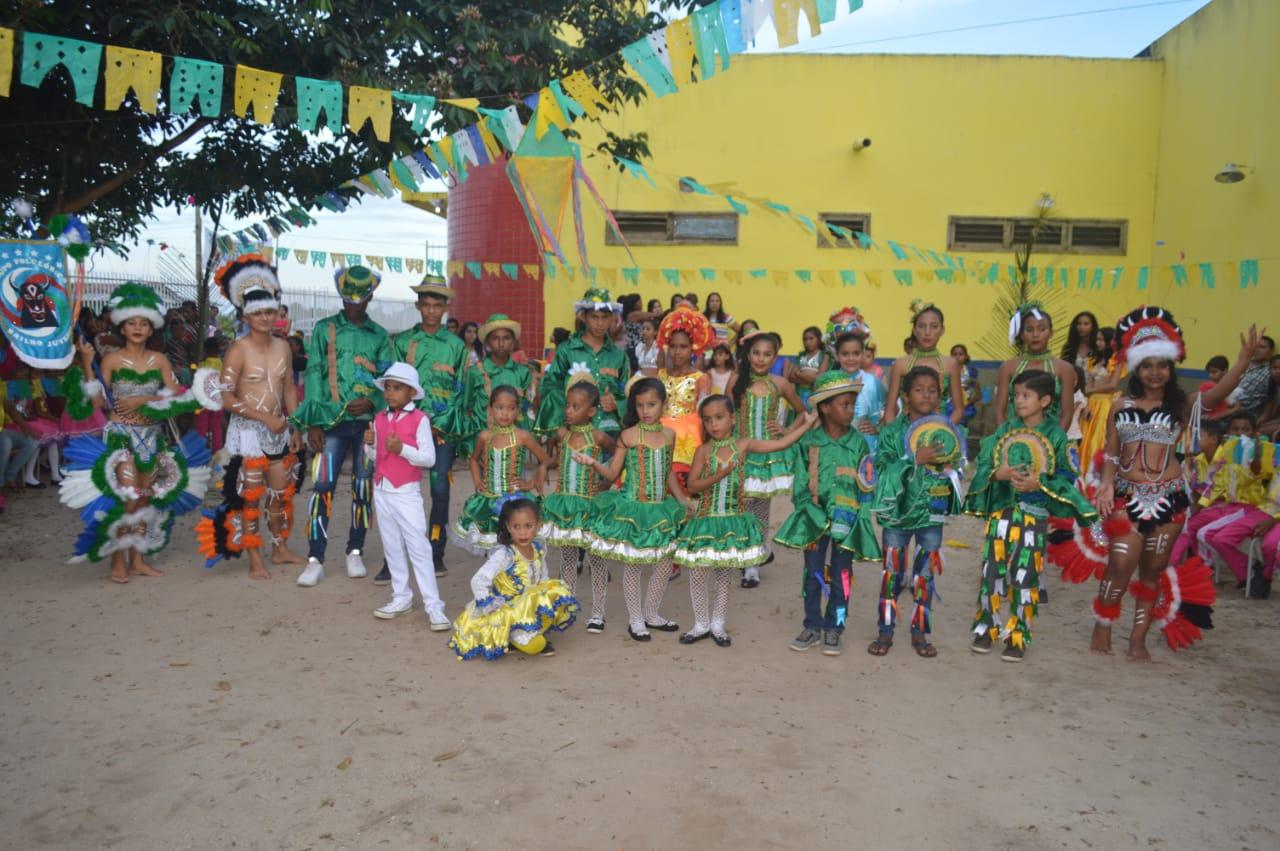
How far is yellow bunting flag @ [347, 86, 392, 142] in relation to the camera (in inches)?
299

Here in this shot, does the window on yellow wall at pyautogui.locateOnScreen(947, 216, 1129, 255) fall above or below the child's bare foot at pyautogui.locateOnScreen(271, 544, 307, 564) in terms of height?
above

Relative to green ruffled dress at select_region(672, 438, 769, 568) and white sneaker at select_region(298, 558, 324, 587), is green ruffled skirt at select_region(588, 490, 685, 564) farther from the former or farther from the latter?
white sneaker at select_region(298, 558, 324, 587)

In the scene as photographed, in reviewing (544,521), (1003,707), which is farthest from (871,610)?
(544,521)

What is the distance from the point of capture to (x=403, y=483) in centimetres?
605

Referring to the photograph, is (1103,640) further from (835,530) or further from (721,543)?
(721,543)

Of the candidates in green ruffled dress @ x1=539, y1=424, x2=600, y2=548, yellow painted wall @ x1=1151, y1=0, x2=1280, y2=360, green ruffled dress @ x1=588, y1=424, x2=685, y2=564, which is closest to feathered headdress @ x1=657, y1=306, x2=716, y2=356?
green ruffled dress @ x1=539, y1=424, x2=600, y2=548

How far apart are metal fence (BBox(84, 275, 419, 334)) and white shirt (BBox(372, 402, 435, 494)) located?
10374 mm

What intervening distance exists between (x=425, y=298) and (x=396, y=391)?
1295 mm

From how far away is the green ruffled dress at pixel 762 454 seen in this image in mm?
6914

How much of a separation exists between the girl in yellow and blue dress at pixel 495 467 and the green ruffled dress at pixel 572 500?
21 centimetres

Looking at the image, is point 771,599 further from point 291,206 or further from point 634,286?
point 634,286

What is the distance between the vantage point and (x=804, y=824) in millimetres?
3609

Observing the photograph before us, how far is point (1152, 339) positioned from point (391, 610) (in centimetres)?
454

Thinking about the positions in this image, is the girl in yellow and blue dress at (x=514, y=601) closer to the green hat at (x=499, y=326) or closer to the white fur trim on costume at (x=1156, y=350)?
the green hat at (x=499, y=326)
